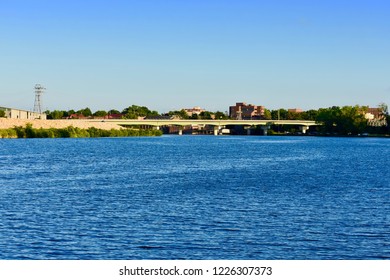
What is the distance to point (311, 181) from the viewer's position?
Result: 2312 inches

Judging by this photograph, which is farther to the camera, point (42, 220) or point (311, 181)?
point (311, 181)

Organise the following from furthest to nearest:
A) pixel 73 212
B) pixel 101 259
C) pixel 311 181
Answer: pixel 311 181, pixel 73 212, pixel 101 259

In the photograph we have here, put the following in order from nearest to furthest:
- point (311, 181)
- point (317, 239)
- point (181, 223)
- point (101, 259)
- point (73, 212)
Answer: point (101, 259) < point (317, 239) < point (181, 223) < point (73, 212) < point (311, 181)

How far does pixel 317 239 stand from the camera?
30.8 m
